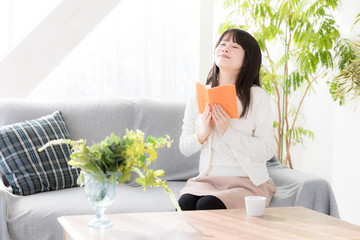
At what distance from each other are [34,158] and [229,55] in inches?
42.2

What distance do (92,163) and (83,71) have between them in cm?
248

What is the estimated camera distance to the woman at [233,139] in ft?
6.76

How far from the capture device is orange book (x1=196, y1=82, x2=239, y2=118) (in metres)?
1.97

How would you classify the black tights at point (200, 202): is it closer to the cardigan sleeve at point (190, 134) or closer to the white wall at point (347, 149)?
the cardigan sleeve at point (190, 134)

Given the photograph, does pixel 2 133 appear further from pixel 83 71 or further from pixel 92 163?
pixel 83 71

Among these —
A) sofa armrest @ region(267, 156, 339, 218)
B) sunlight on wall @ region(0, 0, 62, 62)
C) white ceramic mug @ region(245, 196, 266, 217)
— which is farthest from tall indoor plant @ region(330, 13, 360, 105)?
sunlight on wall @ region(0, 0, 62, 62)

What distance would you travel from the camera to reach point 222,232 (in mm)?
1394

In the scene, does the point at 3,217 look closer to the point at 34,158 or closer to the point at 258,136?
the point at 34,158

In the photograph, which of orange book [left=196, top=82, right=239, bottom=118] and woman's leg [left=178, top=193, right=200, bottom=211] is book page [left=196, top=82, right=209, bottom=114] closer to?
orange book [left=196, top=82, right=239, bottom=118]

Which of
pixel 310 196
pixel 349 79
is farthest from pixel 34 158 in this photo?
pixel 349 79

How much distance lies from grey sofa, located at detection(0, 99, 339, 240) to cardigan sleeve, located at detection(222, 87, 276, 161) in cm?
30

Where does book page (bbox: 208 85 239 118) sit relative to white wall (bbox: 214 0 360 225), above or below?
above

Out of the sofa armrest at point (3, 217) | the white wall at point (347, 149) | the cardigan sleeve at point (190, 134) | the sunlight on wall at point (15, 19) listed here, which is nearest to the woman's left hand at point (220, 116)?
the cardigan sleeve at point (190, 134)

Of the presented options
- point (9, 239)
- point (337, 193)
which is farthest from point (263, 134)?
point (337, 193)
